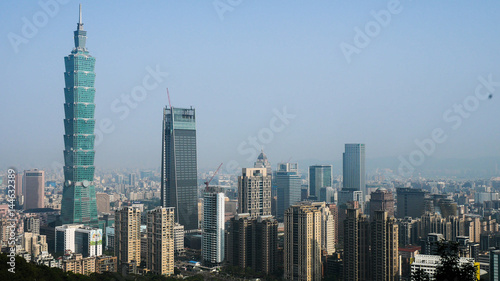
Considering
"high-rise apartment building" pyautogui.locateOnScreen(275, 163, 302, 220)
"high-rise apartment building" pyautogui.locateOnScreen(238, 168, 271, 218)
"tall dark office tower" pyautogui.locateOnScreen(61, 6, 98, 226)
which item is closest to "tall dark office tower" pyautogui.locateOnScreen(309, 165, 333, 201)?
"high-rise apartment building" pyautogui.locateOnScreen(275, 163, 302, 220)

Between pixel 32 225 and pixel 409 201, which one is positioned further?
pixel 409 201

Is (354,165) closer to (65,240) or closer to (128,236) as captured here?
(65,240)

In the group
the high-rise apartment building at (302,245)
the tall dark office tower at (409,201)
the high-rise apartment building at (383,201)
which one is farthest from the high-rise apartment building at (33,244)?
the tall dark office tower at (409,201)

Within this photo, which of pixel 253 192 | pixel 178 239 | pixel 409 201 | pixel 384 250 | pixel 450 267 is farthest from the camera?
pixel 409 201

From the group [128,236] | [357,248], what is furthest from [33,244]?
[357,248]

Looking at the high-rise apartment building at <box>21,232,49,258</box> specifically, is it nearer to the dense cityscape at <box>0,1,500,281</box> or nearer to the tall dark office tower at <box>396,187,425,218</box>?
the dense cityscape at <box>0,1,500,281</box>

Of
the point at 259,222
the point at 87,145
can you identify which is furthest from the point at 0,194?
the point at 87,145

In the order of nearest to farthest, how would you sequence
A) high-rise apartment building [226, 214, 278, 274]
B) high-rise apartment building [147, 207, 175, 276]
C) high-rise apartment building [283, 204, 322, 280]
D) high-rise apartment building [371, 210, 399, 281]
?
high-rise apartment building [371, 210, 399, 281]
high-rise apartment building [283, 204, 322, 280]
high-rise apartment building [147, 207, 175, 276]
high-rise apartment building [226, 214, 278, 274]
